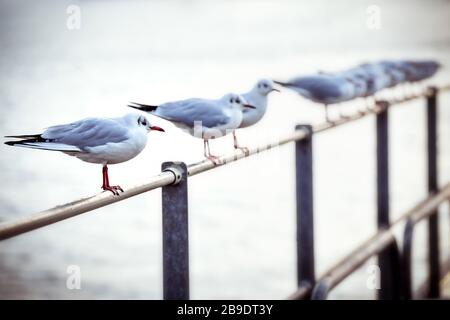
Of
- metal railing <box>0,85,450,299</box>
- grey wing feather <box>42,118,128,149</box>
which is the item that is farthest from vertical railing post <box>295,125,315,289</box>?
grey wing feather <box>42,118,128,149</box>

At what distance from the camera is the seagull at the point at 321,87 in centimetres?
367

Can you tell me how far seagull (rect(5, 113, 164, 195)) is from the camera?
5.87 ft

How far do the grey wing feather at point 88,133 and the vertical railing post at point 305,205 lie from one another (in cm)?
76

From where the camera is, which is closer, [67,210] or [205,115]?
[67,210]

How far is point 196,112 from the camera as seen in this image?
7.59ft

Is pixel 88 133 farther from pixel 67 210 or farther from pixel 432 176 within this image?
pixel 432 176

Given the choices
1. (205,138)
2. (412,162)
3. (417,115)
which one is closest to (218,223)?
(412,162)

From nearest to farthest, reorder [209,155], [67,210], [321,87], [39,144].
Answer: [67,210] < [39,144] < [209,155] < [321,87]

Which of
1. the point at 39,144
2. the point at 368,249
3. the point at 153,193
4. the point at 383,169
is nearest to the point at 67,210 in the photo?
the point at 39,144

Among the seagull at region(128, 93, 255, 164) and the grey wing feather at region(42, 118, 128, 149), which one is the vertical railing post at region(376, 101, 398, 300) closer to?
the seagull at region(128, 93, 255, 164)

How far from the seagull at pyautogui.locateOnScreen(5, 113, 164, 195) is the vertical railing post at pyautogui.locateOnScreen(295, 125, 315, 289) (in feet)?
2.20

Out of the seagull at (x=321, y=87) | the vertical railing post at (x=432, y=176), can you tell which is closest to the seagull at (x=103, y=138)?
the seagull at (x=321, y=87)

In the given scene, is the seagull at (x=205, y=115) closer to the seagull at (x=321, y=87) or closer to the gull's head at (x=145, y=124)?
the gull's head at (x=145, y=124)

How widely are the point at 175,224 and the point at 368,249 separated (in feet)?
3.93
